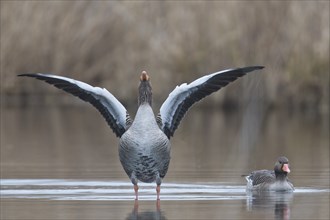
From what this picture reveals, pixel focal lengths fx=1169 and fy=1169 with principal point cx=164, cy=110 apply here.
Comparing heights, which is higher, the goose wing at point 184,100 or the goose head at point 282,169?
the goose wing at point 184,100

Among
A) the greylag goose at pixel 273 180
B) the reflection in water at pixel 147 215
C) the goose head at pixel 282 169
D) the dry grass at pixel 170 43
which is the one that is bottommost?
the reflection in water at pixel 147 215

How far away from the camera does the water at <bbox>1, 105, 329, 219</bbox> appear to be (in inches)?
468

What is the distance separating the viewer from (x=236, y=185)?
14.7 meters

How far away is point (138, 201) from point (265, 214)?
5.87 feet

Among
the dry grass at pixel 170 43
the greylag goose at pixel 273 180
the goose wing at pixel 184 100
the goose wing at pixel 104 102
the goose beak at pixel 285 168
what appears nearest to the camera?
the goose wing at pixel 104 102

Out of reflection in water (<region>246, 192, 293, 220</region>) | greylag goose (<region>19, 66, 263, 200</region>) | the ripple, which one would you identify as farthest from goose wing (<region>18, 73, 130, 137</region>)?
reflection in water (<region>246, 192, 293, 220</region>)

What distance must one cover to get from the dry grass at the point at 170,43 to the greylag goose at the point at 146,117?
1384 centimetres

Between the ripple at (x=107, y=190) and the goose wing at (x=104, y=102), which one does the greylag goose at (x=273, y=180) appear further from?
the goose wing at (x=104, y=102)

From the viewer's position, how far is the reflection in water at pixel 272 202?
1166 cm

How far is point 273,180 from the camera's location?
14.6m

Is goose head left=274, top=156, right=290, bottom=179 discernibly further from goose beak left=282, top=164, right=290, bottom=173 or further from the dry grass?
the dry grass

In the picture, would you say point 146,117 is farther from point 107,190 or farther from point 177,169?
point 177,169

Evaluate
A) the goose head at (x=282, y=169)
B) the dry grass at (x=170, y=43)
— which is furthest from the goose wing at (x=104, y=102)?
the dry grass at (x=170, y=43)

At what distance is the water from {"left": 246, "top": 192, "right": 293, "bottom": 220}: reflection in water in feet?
0.04
